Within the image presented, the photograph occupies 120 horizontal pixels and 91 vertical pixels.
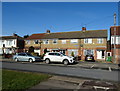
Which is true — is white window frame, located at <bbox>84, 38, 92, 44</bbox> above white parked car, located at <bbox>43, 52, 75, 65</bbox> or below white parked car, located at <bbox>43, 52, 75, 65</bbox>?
above

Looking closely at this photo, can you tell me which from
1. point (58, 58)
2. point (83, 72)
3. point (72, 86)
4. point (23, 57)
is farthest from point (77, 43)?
point (72, 86)

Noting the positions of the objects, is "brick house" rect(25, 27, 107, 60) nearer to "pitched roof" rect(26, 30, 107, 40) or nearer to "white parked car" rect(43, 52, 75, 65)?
"pitched roof" rect(26, 30, 107, 40)

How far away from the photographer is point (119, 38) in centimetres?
2702

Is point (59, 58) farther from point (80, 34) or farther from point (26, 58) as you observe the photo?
point (80, 34)

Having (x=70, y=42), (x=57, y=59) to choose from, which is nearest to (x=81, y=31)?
(x=70, y=42)

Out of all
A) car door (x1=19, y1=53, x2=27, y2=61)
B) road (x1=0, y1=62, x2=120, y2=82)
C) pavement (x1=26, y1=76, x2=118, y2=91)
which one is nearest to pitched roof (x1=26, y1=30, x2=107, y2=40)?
car door (x1=19, y1=53, x2=27, y2=61)

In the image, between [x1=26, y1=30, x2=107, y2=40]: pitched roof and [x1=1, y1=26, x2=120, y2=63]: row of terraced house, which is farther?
[x1=26, y1=30, x2=107, y2=40]: pitched roof

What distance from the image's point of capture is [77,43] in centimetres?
2989

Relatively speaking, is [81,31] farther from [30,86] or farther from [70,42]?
[30,86]

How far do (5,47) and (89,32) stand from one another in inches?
1082

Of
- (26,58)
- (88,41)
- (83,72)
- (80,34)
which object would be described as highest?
(80,34)

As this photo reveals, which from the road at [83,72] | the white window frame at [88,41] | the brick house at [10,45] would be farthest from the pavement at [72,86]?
the brick house at [10,45]

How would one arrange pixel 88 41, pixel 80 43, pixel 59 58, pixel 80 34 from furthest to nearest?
pixel 80 34 → pixel 80 43 → pixel 88 41 → pixel 59 58

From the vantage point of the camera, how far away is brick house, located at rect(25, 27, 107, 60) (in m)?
27.9
